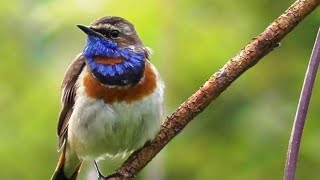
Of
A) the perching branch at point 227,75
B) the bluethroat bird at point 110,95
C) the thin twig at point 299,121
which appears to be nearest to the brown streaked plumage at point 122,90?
the bluethroat bird at point 110,95

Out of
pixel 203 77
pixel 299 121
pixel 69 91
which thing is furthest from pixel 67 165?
pixel 299 121

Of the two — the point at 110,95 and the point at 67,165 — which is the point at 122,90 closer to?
the point at 110,95

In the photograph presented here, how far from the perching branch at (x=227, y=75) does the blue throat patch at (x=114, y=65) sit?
0.78 m

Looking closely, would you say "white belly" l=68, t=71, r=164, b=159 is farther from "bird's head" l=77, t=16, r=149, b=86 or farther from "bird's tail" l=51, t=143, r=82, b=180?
"bird's tail" l=51, t=143, r=82, b=180

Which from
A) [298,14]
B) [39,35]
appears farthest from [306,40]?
[298,14]

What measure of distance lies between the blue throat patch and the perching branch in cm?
78

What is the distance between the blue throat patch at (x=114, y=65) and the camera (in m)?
3.07

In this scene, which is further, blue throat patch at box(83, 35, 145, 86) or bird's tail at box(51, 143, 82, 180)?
bird's tail at box(51, 143, 82, 180)

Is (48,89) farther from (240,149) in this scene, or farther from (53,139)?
(240,149)

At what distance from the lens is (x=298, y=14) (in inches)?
73.0

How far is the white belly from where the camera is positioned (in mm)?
3002

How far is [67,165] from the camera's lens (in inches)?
138

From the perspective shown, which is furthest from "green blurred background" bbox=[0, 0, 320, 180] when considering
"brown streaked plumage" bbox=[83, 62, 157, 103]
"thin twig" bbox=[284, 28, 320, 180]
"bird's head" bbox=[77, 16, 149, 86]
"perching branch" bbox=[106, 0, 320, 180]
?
"thin twig" bbox=[284, 28, 320, 180]

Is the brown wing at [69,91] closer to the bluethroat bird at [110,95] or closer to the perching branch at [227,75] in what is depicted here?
the bluethroat bird at [110,95]
